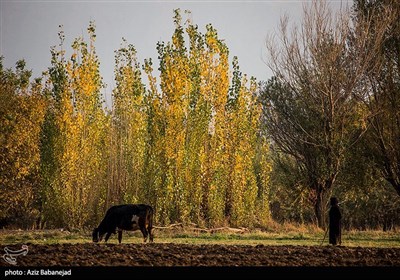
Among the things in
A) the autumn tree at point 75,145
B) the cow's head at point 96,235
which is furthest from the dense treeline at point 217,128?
the cow's head at point 96,235

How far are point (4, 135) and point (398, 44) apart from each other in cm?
2112

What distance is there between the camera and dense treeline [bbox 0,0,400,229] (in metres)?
Answer: 29.3

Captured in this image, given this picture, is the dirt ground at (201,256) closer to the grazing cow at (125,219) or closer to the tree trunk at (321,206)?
the grazing cow at (125,219)

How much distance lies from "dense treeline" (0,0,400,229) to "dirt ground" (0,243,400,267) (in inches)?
409

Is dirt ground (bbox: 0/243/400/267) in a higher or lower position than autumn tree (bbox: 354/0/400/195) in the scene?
lower

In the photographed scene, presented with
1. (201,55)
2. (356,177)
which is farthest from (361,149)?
(201,55)

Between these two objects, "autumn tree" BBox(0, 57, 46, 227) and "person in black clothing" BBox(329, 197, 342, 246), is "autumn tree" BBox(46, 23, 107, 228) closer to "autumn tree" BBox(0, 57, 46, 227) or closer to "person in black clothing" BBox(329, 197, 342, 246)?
"autumn tree" BBox(0, 57, 46, 227)

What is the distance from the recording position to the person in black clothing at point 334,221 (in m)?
20.4

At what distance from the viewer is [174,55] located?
30875 millimetres

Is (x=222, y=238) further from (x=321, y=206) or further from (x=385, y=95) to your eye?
(x=385, y=95)

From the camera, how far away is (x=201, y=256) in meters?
16.6

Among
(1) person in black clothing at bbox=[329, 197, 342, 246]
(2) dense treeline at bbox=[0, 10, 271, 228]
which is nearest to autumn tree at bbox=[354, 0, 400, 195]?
(2) dense treeline at bbox=[0, 10, 271, 228]
